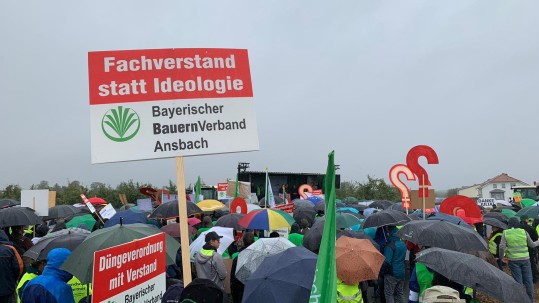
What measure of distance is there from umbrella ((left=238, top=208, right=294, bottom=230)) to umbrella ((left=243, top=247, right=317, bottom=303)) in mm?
4379

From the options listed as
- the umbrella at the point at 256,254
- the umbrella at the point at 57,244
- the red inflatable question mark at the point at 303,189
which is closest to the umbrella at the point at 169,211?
the umbrella at the point at 57,244

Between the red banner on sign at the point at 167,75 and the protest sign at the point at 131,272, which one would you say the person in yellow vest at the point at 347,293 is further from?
the red banner on sign at the point at 167,75

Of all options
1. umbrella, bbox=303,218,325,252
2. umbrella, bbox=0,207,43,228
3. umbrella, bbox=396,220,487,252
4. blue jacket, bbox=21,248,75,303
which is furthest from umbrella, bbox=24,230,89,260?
umbrella, bbox=396,220,487,252

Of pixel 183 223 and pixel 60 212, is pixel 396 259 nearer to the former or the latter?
pixel 183 223

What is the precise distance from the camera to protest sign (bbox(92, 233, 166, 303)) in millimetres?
3027

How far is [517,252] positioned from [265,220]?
16.3ft

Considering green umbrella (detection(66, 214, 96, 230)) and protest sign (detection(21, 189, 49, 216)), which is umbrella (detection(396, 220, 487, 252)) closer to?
green umbrella (detection(66, 214, 96, 230))

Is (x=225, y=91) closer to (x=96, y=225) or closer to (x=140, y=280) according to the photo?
(x=140, y=280)

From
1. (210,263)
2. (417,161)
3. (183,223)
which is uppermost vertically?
(417,161)

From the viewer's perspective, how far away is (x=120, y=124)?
3703 millimetres

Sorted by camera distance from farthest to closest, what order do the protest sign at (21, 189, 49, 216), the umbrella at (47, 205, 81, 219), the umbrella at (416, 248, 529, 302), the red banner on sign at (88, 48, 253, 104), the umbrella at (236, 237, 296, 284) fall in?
the umbrella at (47, 205, 81, 219) → the protest sign at (21, 189, 49, 216) → the umbrella at (236, 237, 296, 284) → the umbrella at (416, 248, 529, 302) → the red banner on sign at (88, 48, 253, 104)

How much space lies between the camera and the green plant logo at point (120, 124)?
12.0ft

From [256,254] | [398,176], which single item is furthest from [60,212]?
[256,254]

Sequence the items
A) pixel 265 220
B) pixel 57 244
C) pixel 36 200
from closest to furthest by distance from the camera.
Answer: pixel 57 244 < pixel 265 220 < pixel 36 200
